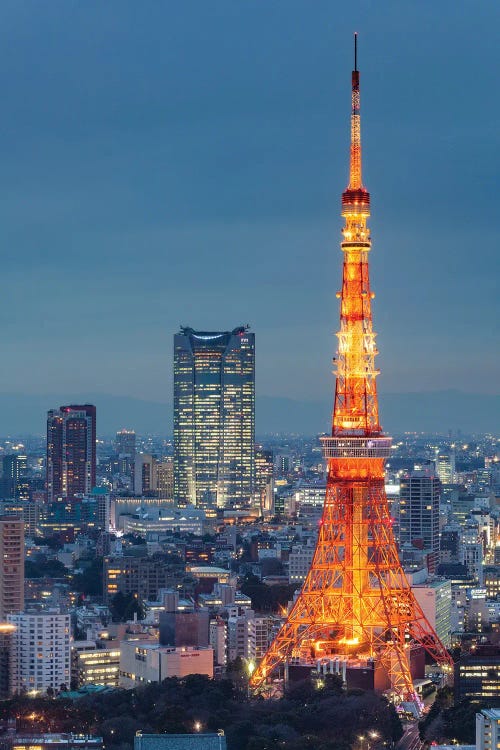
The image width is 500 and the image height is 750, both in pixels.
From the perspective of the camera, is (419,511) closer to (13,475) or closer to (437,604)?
(437,604)

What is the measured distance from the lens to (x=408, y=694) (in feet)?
132

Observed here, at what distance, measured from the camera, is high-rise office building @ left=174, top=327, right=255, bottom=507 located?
104m

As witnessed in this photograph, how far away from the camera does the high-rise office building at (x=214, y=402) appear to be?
104 metres

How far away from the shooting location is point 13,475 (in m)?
110

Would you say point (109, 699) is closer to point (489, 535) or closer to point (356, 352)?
point (356, 352)

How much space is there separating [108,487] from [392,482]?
17.7 metres

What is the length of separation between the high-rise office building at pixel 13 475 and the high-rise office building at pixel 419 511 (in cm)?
2694

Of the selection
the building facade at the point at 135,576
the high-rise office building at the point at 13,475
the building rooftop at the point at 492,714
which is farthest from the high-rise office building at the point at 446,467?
the building rooftop at the point at 492,714

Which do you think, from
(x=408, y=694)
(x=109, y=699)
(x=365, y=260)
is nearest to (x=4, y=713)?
(x=109, y=699)

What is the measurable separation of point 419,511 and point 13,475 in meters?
37.5

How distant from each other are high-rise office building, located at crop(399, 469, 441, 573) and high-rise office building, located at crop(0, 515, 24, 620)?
19937mm

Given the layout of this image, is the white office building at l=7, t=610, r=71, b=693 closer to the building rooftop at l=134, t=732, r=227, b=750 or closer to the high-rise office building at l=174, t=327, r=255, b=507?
the building rooftop at l=134, t=732, r=227, b=750

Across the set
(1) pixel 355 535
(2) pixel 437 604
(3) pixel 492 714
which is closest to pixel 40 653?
(1) pixel 355 535

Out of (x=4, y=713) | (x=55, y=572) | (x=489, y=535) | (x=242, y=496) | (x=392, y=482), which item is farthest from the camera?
(x=242, y=496)
